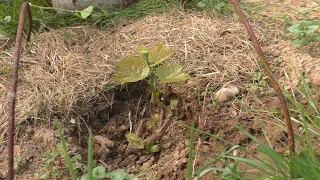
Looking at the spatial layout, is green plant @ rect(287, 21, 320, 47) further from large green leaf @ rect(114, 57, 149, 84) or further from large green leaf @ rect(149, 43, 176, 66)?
large green leaf @ rect(114, 57, 149, 84)

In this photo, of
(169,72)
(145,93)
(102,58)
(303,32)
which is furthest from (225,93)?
(102,58)

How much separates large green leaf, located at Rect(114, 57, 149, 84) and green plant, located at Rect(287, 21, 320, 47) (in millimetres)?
786

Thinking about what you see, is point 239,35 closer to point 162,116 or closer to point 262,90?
point 262,90

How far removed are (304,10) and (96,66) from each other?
1216mm

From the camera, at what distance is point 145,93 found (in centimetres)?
230

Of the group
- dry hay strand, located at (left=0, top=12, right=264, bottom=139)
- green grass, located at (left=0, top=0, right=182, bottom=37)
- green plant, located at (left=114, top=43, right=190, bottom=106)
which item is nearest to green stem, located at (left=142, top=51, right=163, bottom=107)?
green plant, located at (left=114, top=43, right=190, bottom=106)

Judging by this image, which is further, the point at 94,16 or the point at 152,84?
the point at 94,16

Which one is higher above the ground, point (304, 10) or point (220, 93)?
point (304, 10)

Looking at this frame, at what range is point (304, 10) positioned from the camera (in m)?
2.59

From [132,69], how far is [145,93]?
8.8 inches

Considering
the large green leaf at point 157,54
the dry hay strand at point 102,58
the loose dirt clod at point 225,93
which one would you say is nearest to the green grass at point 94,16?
the dry hay strand at point 102,58

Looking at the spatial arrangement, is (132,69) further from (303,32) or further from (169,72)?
(303,32)

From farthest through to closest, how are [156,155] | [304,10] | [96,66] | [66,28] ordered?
[66,28] → [304,10] → [96,66] → [156,155]

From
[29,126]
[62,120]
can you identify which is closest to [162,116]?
[62,120]
